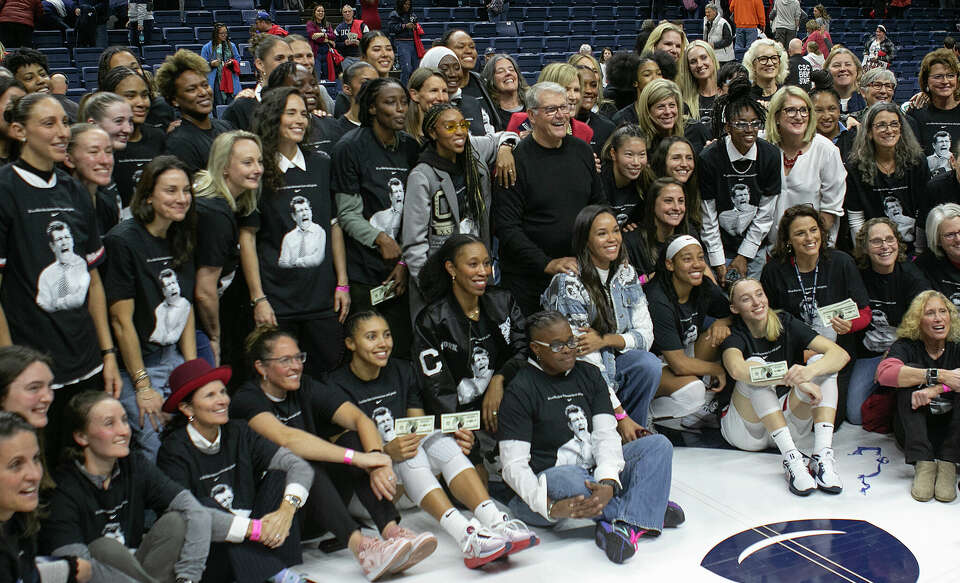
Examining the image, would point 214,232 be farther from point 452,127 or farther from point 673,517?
point 673,517

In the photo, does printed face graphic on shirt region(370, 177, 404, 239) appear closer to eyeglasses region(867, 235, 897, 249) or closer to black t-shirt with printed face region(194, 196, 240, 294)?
black t-shirt with printed face region(194, 196, 240, 294)

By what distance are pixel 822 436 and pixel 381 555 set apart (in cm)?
220

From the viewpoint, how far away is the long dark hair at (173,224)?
12.4 ft

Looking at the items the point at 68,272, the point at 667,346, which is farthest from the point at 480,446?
the point at 68,272

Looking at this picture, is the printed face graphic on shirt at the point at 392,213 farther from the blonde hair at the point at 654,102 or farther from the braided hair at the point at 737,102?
the braided hair at the point at 737,102

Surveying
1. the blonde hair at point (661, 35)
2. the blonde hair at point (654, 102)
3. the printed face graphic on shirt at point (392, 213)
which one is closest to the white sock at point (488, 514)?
the printed face graphic on shirt at point (392, 213)

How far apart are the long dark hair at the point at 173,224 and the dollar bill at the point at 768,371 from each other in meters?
2.58

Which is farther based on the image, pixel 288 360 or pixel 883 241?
pixel 883 241

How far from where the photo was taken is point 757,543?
394cm

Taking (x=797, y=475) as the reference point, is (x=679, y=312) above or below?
above

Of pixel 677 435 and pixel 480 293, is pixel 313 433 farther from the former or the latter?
pixel 677 435

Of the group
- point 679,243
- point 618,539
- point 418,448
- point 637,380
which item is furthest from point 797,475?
point 418,448

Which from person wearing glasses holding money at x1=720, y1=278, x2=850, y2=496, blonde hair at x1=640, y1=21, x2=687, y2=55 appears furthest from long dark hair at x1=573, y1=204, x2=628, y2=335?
blonde hair at x1=640, y1=21, x2=687, y2=55

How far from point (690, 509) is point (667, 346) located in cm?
89
